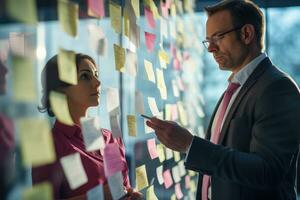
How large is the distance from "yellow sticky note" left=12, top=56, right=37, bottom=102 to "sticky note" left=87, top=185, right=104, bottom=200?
14.9 inches

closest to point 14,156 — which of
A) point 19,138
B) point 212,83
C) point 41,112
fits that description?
point 19,138

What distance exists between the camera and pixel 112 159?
1.30 meters

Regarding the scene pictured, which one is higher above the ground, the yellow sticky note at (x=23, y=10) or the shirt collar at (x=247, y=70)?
the yellow sticky note at (x=23, y=10)

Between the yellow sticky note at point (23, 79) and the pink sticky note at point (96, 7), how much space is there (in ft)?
1.19

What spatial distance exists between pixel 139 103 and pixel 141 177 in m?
0.29

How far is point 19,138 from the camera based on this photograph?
2.63 feet

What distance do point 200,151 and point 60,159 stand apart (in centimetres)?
47

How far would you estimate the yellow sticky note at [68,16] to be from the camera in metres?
0.97

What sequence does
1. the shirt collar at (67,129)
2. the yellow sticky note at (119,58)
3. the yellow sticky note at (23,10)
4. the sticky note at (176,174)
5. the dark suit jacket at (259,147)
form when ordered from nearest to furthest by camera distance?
the yellow sticky note at (23,10) < the shirt collar at (67,129) < the dark suit jacket at (259,147) < the yellow sticky note at (119,58) < the sticky note at (176,174)

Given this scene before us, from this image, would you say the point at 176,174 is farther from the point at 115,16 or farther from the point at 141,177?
the point at 115,16

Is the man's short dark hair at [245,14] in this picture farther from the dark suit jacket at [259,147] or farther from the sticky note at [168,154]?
the sticky note at [168,154]

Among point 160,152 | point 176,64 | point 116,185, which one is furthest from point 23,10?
point 176,64

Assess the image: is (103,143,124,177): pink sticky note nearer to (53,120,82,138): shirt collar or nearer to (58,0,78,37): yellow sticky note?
(53,120,82,138): shirt collar

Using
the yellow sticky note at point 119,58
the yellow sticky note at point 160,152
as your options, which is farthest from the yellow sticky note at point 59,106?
the yellow sticky note at point 160,152
